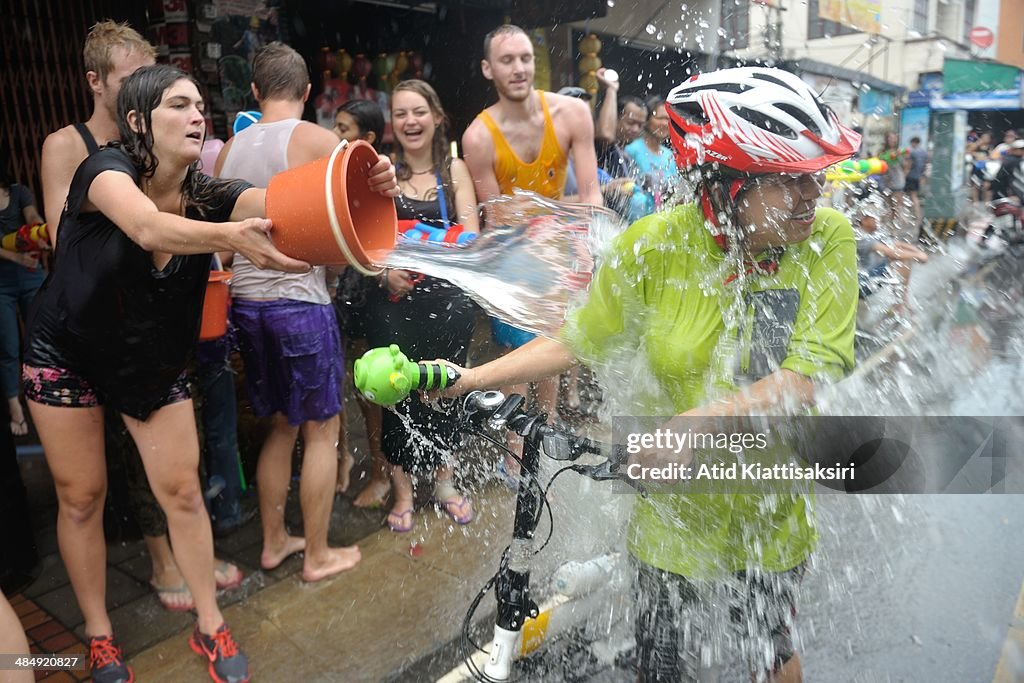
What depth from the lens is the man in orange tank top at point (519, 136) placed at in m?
4.09

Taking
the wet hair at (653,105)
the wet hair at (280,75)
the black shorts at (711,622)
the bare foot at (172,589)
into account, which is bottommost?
the bare foot at (172,589)

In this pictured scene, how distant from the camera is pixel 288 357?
352cm

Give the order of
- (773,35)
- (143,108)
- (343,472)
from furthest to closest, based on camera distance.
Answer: (773,35) → (343,472) → (143,108)

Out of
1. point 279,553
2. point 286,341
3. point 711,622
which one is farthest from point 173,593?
point 711,622

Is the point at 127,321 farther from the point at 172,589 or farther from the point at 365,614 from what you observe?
the point at 365,614

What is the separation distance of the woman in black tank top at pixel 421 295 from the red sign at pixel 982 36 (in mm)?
9346

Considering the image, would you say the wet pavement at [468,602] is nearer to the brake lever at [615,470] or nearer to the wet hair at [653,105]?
the brake lever at [615,470]

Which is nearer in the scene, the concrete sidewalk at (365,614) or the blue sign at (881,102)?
the concrete sidewalk at (365,614)

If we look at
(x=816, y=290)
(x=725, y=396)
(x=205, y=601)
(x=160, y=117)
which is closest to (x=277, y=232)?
(x=160, y=117)

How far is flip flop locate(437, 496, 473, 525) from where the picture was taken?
4188 millimetres

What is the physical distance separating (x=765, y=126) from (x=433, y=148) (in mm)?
2657

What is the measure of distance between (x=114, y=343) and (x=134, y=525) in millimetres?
1748

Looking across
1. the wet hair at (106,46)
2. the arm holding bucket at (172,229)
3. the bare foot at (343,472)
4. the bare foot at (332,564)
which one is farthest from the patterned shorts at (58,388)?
the bare foot at (343,472)

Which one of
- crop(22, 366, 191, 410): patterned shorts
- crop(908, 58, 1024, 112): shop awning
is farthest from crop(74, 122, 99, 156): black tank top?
crop(908, 58, 1024, 112): shop awning
